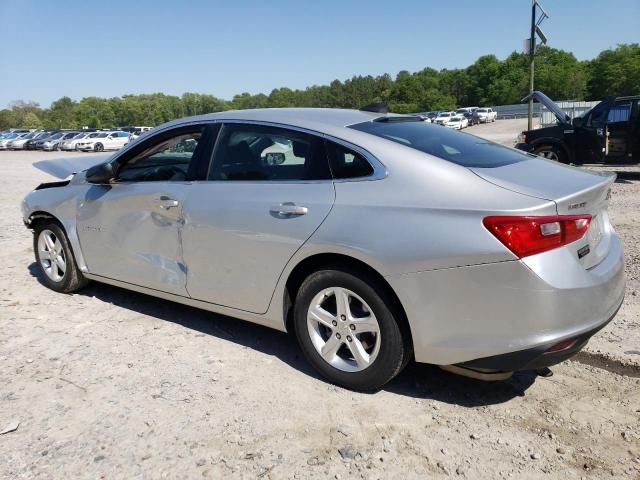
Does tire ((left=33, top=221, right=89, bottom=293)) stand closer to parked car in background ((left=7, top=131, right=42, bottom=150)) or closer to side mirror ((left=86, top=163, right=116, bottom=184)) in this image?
side mirror ((left=86, top=163, right=116, bottom=184))

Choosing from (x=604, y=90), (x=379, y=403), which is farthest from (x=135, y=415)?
(x=604, y=90)

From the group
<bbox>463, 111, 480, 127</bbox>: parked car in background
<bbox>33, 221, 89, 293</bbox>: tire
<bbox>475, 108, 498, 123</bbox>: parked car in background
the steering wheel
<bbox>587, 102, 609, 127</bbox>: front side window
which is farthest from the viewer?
<bbox>475, 108, 498, 123</bbox>: parked car in background

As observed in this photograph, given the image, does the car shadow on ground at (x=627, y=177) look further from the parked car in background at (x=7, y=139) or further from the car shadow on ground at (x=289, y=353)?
the parked car in background at (x=7, y=139)

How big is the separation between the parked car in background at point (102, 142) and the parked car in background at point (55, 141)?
413 cm

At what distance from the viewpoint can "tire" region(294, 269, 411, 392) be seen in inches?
116

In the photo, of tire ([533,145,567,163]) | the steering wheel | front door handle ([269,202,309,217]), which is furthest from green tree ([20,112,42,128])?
front door handle ([269,202,309,217])

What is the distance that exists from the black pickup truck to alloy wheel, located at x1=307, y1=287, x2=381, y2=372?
10666mm

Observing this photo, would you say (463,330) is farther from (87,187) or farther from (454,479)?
(87,187)

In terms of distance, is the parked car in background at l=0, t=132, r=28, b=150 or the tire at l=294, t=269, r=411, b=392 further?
the parked car in background at l=0, t=132, r=28, b=150

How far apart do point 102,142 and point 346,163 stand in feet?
134

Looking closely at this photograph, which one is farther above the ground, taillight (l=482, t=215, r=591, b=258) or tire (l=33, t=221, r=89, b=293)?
taillight (l=482, t=215, r=591, b=258)

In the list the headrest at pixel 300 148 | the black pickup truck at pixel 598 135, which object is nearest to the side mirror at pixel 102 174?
the headrest at pixel 300 148

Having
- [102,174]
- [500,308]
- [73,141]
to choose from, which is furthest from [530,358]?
[73,141]

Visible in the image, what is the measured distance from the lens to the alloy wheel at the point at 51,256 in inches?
196
